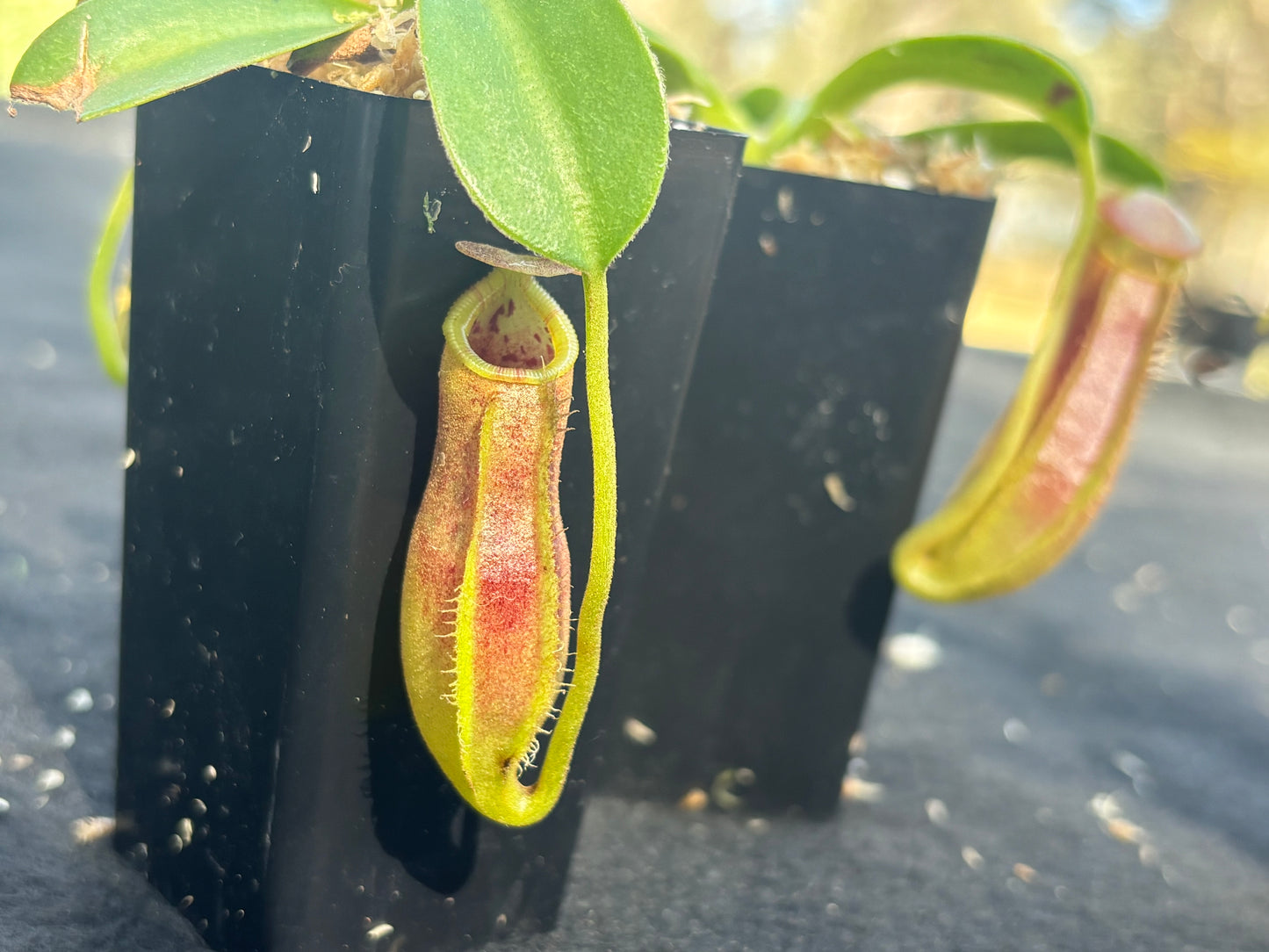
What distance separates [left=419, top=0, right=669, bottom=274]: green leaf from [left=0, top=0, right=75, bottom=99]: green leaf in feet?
1.01

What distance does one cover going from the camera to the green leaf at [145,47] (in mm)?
397

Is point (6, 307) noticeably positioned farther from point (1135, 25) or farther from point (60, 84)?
point (1135, 25)

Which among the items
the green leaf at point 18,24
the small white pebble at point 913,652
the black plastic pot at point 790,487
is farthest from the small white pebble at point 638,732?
the green leaf at point 18,24

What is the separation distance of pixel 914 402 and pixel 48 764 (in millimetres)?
614

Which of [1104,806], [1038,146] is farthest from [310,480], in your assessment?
[1104,806]

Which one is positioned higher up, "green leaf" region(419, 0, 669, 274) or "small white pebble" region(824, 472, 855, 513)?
"green leaf" region(419, 0, 669, 274)

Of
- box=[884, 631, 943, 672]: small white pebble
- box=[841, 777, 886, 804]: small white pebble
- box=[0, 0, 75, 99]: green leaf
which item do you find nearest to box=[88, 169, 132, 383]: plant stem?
box=[0, 0, 75, 99]: green leaf

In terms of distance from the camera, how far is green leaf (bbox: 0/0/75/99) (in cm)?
57

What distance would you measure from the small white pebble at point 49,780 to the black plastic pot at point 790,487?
358 mm

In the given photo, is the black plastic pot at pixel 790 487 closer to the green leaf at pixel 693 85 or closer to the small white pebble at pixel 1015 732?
the green leaf at pixel 693 85

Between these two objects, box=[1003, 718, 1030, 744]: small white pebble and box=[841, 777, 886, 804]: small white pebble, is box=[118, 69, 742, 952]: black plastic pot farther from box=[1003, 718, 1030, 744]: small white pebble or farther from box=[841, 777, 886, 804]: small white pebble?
box=[1003, 718, 1030, 744]: small white pebble

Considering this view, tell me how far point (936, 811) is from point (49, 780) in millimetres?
636

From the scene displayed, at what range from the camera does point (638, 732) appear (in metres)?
0.79

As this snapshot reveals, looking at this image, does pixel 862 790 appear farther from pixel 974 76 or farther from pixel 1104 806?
pixel 974 76
